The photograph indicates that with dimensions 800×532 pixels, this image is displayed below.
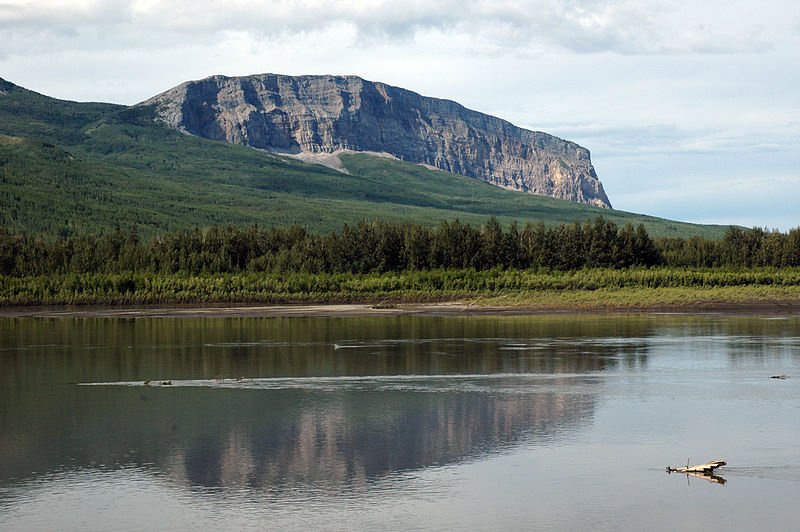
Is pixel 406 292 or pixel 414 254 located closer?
pixel 406 292

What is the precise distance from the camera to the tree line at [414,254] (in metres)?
125

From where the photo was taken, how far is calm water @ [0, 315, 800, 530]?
71.2 feet

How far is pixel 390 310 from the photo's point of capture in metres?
98.3

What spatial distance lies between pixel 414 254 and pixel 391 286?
12951mm

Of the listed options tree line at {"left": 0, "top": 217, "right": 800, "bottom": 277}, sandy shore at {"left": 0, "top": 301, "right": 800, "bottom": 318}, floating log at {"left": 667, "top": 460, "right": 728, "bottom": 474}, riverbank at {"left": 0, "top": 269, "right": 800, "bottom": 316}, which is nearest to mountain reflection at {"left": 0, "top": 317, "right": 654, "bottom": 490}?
floating log at {"left": 667, "top": 460, "right": 728, "bottom": 474}

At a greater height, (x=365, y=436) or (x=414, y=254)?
(x=414, y=254)

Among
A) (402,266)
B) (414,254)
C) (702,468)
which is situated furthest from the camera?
(402,266)

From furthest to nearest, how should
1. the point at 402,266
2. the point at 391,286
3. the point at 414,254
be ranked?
1. the point at 402,266
2. the point at 414,254
3. the point at 391,286

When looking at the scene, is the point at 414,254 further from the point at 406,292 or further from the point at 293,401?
the point at 293,401

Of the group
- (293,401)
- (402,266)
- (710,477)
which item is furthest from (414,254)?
(710,477)

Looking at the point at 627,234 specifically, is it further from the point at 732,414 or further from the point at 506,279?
the point at 732,414

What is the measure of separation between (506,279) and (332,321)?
33.3m

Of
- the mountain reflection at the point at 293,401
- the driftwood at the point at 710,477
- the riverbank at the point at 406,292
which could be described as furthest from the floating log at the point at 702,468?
the riverbank at the point at 406,292

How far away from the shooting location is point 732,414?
32.8 m
